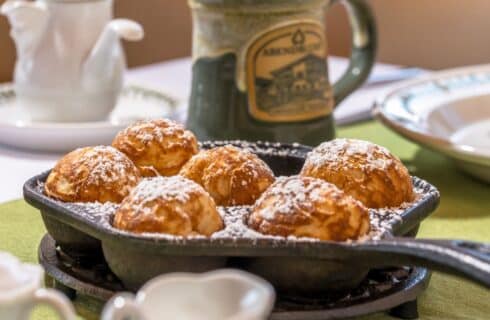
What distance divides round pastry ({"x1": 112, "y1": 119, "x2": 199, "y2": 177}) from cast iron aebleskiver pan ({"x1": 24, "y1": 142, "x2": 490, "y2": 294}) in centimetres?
12

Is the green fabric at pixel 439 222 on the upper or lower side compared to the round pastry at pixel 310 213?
lower

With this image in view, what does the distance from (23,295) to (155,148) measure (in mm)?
316

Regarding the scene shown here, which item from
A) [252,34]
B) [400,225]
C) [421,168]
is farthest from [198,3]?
[400,225]

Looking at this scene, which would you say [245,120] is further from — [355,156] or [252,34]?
[355,156]

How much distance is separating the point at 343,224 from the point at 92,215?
174mm

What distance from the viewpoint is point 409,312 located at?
66cm

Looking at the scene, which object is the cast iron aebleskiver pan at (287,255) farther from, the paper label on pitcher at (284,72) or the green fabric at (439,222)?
the paper label on pitcher at (284,72)

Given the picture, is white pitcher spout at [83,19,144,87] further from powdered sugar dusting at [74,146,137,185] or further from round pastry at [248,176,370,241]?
round pastry at [248,176,370,241]

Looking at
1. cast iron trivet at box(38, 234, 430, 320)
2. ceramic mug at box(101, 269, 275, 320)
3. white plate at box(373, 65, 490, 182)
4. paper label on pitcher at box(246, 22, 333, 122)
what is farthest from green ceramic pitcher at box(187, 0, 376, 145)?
ceramic mug at box(101, 269, 275, 320)

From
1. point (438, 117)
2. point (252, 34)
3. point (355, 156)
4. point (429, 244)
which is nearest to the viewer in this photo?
point (429, 244)

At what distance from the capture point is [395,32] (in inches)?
85.6

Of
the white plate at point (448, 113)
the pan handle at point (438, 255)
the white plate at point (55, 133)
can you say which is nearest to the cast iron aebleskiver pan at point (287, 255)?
the pan handle at point (438, 255)

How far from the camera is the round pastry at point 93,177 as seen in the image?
70cm

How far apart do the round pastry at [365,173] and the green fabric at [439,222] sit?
8 centimetres
